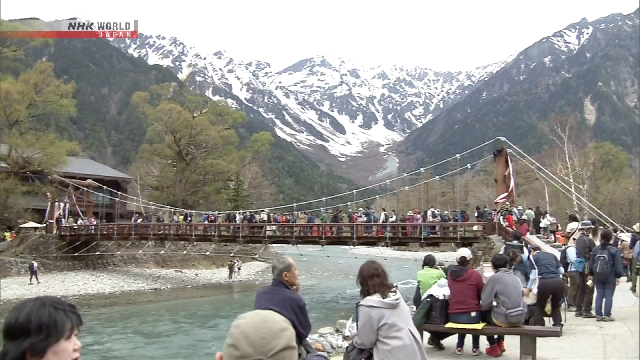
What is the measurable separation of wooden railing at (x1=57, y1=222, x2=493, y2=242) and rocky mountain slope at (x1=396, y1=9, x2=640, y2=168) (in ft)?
123

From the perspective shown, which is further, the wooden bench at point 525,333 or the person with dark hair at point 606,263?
the person with dark hair at point 606,263

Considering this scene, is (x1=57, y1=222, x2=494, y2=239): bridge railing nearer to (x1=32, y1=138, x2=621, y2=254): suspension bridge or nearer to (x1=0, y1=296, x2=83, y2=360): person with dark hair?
(x1=32, y1=138, x2=621, y2=254): suspension bridge

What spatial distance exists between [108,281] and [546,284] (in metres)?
20.4

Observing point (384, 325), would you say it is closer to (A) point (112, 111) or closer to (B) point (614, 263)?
(B) point (614, 263)

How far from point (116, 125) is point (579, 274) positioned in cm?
7202

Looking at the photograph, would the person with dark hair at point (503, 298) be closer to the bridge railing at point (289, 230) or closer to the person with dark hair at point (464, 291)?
the person with dark hair at point (464, 291)

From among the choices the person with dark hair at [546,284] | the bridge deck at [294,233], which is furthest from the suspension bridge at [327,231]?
the person with dark hair at [546,284]

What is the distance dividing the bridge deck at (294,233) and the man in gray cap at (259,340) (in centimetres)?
1552

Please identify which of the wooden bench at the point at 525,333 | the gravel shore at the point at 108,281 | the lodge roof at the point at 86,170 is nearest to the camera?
the wooden bench at the point at 525,333

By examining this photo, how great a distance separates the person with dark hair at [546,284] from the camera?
6.50m

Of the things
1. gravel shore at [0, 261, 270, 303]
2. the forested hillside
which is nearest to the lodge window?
gravel shore at [0, 261, 270, 303]

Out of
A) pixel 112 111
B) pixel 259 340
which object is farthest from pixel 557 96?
pixel 259 340

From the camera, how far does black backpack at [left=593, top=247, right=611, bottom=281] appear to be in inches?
277

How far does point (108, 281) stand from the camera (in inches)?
917
